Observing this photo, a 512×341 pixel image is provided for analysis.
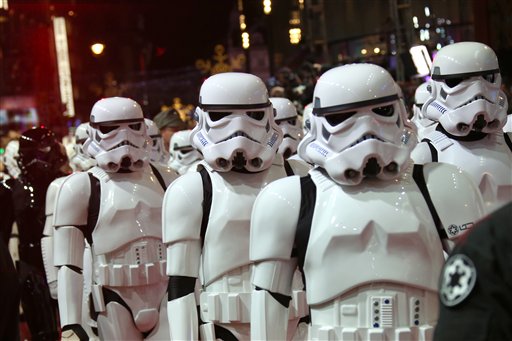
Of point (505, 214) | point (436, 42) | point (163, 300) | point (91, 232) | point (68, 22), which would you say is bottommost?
point (163, 300)

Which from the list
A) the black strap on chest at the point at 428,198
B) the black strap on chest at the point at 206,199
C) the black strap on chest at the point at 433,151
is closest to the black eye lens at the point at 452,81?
the black strap on chest at the point at 433,151

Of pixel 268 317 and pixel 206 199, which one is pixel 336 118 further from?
pixel 206 199

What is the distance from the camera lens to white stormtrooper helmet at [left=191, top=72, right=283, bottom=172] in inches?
242

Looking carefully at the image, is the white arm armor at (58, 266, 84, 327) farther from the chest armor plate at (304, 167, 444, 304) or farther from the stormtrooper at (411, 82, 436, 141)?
the chest armor plate at (304, 167, 444, 304)

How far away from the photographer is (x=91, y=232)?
7.90 metres

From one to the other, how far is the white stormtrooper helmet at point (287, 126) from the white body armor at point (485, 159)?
2644mm

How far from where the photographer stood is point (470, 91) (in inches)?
254

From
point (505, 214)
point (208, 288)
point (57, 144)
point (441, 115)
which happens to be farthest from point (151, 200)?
point (505, 214)

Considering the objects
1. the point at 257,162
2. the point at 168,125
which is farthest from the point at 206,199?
the point at 168,125

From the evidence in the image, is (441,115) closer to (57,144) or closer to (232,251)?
(232,251)

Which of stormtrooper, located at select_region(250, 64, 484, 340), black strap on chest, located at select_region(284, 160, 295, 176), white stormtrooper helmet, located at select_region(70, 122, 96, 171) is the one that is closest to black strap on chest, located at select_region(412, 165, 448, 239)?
stormtrooper, located at select_region(250, 64, 484, 340)

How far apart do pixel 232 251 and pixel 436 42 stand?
885 centimetres

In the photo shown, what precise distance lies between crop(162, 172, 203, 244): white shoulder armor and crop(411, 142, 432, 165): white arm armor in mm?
1266

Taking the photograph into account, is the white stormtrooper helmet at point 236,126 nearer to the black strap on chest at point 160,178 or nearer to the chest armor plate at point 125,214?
the chest armor plate at point 125,214
